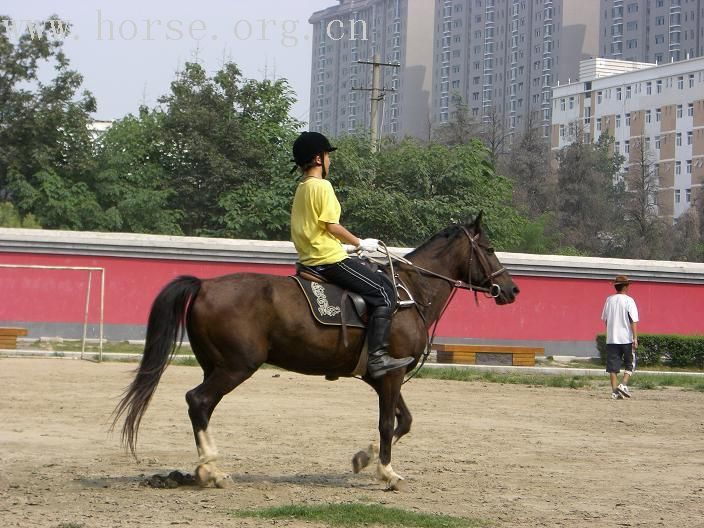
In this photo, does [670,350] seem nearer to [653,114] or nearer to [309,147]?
[309,147]

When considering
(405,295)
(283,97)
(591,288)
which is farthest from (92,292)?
(405,295)

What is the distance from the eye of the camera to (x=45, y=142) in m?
40.8

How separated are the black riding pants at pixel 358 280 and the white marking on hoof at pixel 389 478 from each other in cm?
130

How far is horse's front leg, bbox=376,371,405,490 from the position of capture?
8.59 m

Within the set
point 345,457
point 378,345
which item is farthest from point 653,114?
point 378,345

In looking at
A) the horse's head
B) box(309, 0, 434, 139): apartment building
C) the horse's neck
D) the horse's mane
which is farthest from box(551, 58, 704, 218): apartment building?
the horse's neck

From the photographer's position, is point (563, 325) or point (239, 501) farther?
point (563, 325)

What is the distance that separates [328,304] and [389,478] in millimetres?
1497

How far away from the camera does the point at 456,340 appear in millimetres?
30234

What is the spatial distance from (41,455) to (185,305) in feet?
7.77

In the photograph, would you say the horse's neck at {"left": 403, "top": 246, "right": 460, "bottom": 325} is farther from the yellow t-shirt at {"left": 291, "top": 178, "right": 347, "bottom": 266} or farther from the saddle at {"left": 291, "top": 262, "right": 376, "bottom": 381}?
the yellow t-shirt at {"left": 291, "top": 178, "right": 347, "bottom": 266}

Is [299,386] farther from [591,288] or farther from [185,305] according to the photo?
[591,288]

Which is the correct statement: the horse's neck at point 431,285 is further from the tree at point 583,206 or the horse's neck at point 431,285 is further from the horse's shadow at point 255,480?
the tree at point 583,206

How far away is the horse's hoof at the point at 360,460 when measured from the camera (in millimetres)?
8922
